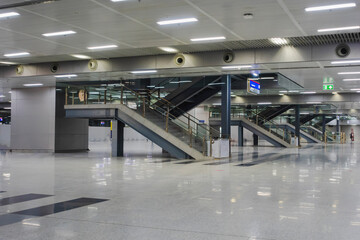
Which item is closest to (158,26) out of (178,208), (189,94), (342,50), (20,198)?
(20,198)

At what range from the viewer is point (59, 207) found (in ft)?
23.4

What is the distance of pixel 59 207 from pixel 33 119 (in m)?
21.0

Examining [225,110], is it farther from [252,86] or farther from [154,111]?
[154,111]

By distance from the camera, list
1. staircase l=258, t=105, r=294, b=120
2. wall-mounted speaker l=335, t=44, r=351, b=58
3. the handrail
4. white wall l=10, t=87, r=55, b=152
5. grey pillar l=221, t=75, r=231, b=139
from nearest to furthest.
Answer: wall-mounted speaker l=335, t=44, r=351, b=58, grey pillar l=221, t=75, r=231, b=139, white wall l=10, t=87, r=55, b=152, the handrail, staircase l=258, t=105, r=294, b=120

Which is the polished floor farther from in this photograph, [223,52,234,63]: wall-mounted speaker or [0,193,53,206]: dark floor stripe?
[223,52,234,63]: wall-mounted speaker

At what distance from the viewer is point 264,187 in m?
9.96

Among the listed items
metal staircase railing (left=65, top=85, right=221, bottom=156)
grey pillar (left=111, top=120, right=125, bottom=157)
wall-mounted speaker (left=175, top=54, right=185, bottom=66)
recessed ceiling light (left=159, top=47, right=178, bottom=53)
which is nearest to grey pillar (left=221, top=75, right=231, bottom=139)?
metal staircase railing (left=65, top=85, right=221, bottom=156)

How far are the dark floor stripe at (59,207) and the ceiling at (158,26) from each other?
16.9 feet

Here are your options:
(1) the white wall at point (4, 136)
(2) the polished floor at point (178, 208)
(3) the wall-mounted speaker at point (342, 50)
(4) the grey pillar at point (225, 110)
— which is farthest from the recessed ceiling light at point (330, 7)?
(1) the white wall at point (4, 136)

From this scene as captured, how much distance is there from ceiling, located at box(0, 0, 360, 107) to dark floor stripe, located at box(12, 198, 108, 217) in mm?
5149

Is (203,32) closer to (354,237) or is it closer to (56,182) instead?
(56,182)

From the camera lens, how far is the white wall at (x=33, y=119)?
26016mm

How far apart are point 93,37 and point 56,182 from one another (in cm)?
586

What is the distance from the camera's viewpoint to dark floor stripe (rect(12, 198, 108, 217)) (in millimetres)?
6574
